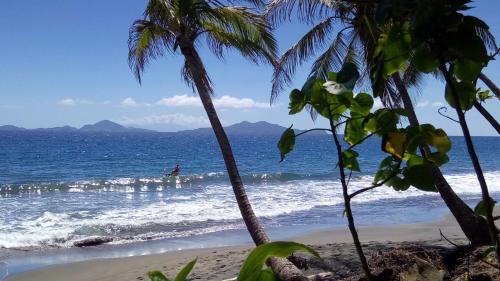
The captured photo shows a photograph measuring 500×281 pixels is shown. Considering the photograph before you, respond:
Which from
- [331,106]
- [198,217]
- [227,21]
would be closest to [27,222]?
[198,217]

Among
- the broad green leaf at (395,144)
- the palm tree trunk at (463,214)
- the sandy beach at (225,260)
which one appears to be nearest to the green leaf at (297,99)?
the broad green leaf at (395,144)

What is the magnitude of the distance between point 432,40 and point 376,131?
0.30m

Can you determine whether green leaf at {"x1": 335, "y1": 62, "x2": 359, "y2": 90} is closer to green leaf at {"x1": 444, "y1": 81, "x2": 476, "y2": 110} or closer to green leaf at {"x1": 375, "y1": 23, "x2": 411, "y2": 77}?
green leaf at {"x1": 375, "y1": 23, "x2": 411, "y2": 77}

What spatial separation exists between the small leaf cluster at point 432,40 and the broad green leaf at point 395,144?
131 millimetres

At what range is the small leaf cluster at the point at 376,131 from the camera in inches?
47.4

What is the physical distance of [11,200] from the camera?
2102 centimetres

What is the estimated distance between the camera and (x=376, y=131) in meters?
1.28

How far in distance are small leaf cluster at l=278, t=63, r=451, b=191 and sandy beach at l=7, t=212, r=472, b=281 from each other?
5.06m

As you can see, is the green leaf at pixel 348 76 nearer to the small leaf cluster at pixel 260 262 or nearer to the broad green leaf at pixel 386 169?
the broad green leaf at pixel 386 169

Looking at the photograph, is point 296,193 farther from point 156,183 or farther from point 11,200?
point 11,200

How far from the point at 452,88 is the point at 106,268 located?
9.80 metres

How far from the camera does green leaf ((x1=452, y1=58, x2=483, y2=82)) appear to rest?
1.11 meters

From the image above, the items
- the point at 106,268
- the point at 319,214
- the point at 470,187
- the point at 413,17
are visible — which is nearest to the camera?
the point at 413,17

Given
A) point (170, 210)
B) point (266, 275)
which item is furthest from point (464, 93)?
point (170, 210)
